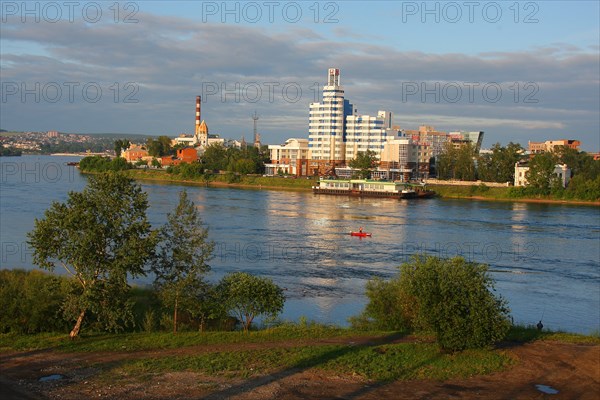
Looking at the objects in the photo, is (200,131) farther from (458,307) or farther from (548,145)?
(458,307)

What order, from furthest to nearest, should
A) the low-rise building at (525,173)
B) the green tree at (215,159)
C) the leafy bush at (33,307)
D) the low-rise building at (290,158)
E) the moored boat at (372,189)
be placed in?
the green tree at (215,159)
the low-rise building at (290,158)
the moored boat at (372,189)
the low-rise building at (525,173)
the leafy bush at (33,307)

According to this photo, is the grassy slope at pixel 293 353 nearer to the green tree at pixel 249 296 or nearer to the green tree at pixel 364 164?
the green tree at pixel 249 296

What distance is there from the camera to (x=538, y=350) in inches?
428

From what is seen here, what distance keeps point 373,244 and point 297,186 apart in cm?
3446

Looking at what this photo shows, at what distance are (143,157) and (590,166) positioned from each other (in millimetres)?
55606

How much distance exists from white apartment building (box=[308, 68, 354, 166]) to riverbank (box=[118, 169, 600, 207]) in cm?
563

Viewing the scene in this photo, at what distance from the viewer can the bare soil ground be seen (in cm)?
859

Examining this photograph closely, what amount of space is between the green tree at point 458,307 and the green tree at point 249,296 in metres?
2.89

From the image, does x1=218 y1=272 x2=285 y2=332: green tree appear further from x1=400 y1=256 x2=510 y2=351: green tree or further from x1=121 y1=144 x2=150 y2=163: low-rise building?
x1=121 y1=144 x2=150 y2=163: low-rise building

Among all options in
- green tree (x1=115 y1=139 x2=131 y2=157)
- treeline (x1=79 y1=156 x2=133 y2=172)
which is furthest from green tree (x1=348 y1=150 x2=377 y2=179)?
green tree (x1=115 y1=139 x2=131 y2=157)

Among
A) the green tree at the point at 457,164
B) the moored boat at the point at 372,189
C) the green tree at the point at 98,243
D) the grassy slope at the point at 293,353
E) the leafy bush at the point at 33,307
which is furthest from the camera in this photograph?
the green tree at the point at 457,164

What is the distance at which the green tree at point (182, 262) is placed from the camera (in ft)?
39.1

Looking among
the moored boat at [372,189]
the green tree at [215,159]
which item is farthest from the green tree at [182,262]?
the green tree at [215,159]

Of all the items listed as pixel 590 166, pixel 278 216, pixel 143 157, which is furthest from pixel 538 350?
pixel 143 157
